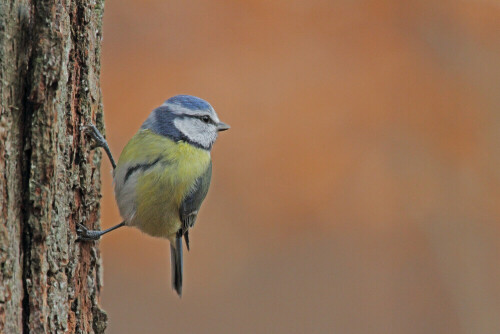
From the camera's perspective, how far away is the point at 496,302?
5188mm

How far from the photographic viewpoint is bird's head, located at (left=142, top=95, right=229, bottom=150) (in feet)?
9.56

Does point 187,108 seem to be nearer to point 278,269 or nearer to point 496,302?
point 278,269

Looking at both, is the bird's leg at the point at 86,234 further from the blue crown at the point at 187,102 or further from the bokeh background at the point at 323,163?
the bokeh background at the point at 323,163

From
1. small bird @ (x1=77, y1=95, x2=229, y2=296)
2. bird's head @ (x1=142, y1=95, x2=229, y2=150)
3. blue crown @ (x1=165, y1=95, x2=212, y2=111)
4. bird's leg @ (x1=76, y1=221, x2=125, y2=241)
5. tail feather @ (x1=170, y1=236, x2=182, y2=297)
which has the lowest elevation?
tail feather @ (x1=170, y1=236, x2=182, y2=297)

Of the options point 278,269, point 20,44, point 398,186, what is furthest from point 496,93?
point 20,44

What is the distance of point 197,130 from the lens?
3020 mm

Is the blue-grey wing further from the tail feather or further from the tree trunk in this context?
the tree trunk

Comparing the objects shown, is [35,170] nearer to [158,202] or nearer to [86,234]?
[86,234]

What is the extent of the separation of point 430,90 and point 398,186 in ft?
3.44

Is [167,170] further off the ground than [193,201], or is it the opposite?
[167,170]

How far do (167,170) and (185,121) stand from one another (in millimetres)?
315

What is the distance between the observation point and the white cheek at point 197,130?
296 centimetres

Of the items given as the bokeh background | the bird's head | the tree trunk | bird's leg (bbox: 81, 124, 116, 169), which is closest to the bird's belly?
the bird's head

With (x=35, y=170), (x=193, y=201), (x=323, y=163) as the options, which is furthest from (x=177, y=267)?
(x=323, y=163)
